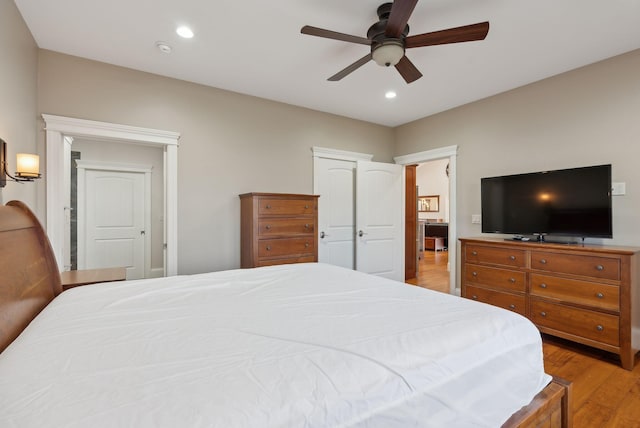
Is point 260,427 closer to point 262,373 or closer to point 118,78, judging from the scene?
point 262,373

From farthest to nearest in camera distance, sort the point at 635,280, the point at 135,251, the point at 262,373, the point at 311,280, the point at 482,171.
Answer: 1. the point at 135,251
2. the point at 482,171
3. the point at 635,280
4. the point at 311,280
5. the point at 262,373

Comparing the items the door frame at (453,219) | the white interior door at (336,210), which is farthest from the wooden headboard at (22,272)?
the door frame at (453,219)

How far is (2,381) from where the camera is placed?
27.0 inches

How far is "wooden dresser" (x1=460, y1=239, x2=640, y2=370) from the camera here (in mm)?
2309

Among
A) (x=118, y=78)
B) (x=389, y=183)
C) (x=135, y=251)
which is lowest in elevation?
(x=135, y=251)

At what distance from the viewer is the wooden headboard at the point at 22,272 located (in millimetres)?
1018

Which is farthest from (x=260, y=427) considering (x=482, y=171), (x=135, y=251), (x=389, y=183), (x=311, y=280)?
(x=135, y=251)

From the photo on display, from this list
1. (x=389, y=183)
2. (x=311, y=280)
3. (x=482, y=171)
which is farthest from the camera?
(x=389, y=183)

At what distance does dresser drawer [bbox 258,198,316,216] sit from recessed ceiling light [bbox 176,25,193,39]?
5.12ft

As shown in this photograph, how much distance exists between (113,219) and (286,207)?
3.38 m

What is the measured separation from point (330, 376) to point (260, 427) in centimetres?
21

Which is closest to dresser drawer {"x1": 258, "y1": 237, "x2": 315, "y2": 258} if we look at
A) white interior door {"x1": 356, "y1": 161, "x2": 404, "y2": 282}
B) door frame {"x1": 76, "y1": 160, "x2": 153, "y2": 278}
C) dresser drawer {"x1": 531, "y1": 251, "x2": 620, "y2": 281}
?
white interior door {"x1": 356, "y1": 161, "x2": 404, "y2": 282}

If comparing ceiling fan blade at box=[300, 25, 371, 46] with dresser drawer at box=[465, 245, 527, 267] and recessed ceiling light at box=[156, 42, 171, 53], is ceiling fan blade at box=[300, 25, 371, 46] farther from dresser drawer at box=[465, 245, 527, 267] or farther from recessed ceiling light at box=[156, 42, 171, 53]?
dresser drawer at box=[465, 245, 527, 267]

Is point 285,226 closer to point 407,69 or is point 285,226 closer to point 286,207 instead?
point 286,207
